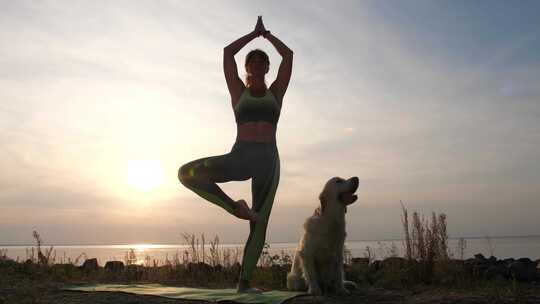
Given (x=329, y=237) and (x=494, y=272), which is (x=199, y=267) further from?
(x=494, y=272)

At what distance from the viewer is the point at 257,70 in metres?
6.15

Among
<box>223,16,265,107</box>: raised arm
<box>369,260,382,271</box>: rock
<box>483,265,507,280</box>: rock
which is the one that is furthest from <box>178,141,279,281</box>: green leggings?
<box>483,265,507,280</box>: rock

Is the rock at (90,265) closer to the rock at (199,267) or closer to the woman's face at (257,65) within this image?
the rock at (199,267)

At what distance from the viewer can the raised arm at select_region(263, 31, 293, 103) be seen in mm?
6309

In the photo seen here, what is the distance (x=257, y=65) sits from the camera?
20.2ft

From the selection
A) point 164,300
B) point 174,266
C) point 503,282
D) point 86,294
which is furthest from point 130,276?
point 503,282

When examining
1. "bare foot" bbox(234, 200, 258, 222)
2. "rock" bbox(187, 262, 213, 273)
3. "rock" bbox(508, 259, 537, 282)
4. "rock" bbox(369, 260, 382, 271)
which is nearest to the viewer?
"bare foot" bbox(234, 200, 258, 222)

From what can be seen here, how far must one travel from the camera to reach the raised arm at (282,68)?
6309 millimetres

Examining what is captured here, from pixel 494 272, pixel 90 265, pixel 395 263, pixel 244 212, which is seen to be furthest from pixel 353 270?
pixel 90 265

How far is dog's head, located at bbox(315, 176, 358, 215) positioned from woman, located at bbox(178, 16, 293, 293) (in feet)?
2.15

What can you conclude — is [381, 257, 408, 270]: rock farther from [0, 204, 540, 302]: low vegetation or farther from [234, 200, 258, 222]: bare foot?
[234, 200, 258, 222]: bare foot

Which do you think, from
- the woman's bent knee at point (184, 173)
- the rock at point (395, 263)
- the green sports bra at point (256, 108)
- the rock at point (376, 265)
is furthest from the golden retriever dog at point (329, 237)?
the rock at point (376, 265)

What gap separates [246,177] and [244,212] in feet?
1.37

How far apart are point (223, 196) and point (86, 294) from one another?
2.09 metres
